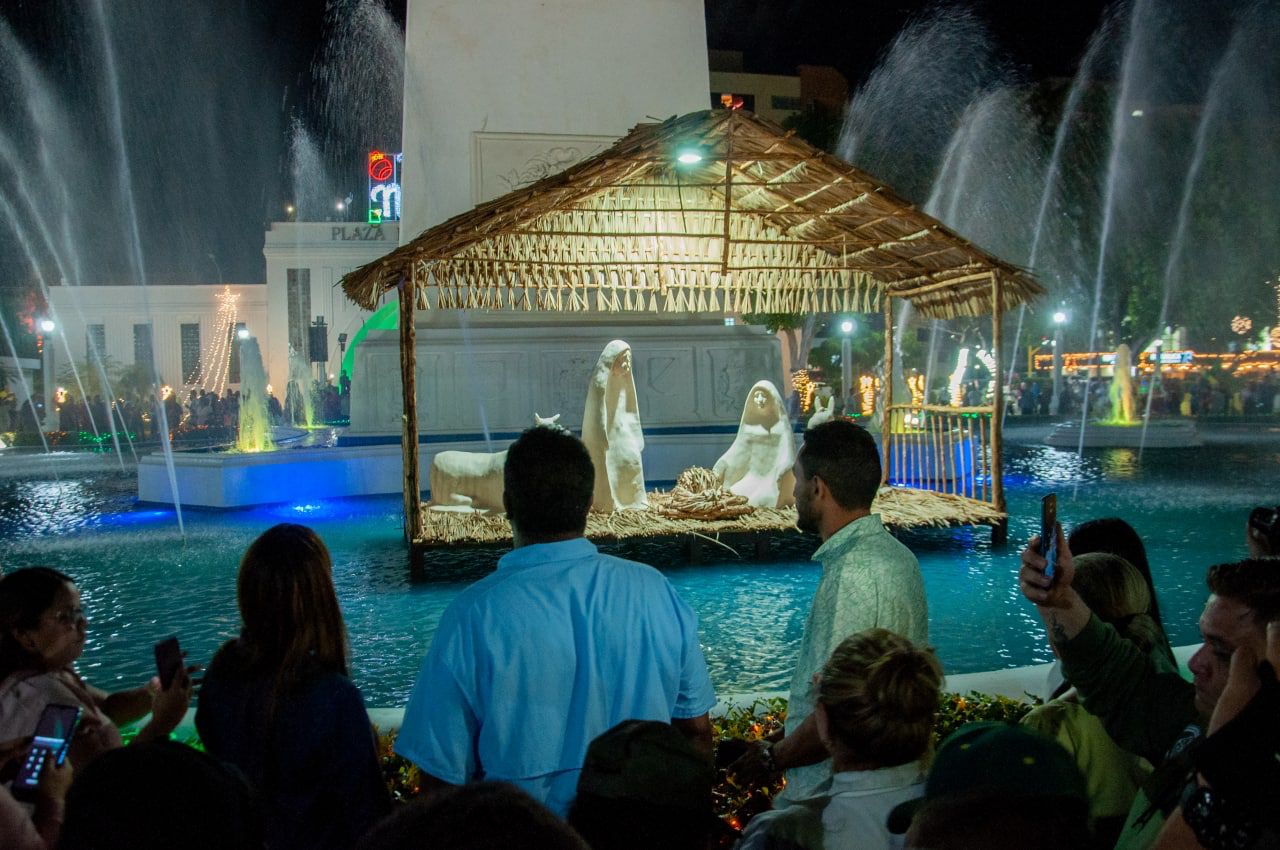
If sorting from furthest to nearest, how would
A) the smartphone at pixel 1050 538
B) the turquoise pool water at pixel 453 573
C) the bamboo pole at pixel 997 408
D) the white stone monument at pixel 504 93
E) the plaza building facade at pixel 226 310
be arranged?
the plaza building facade at pixel 226 310 → the white stone monument at pixel 504 93 → the bamboo pole at pixel 997 408 → the turquoise pool water at pixel 453 573 → the smartphone at pixel 1050 538

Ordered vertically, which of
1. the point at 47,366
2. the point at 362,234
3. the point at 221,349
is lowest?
the point at 47,366

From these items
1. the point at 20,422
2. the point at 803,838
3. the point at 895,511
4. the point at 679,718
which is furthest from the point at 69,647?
the point at 20,422

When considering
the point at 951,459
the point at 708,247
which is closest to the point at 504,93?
the point at 708,247

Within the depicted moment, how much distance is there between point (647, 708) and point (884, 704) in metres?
0.62

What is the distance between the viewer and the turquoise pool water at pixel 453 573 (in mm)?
6625

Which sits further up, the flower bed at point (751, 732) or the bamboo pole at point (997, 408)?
the bamboo pole at point (997, 408)

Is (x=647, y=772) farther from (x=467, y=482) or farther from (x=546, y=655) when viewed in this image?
(x=467, y=482)

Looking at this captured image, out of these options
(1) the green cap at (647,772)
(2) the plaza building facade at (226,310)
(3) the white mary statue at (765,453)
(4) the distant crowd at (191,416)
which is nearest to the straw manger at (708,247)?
(3) the white mary statue at (765,453)

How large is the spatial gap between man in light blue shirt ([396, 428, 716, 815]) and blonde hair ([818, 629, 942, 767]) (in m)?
0.50

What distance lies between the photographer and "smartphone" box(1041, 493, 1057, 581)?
2.54 metres

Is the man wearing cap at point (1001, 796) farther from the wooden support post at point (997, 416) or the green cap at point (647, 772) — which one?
the wooden support post at point (997, 416)

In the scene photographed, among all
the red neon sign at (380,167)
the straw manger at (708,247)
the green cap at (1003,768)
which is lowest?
the green cap at (1003,768)

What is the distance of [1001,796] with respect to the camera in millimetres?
1588

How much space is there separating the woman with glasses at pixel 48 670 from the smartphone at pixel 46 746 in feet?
1.14
